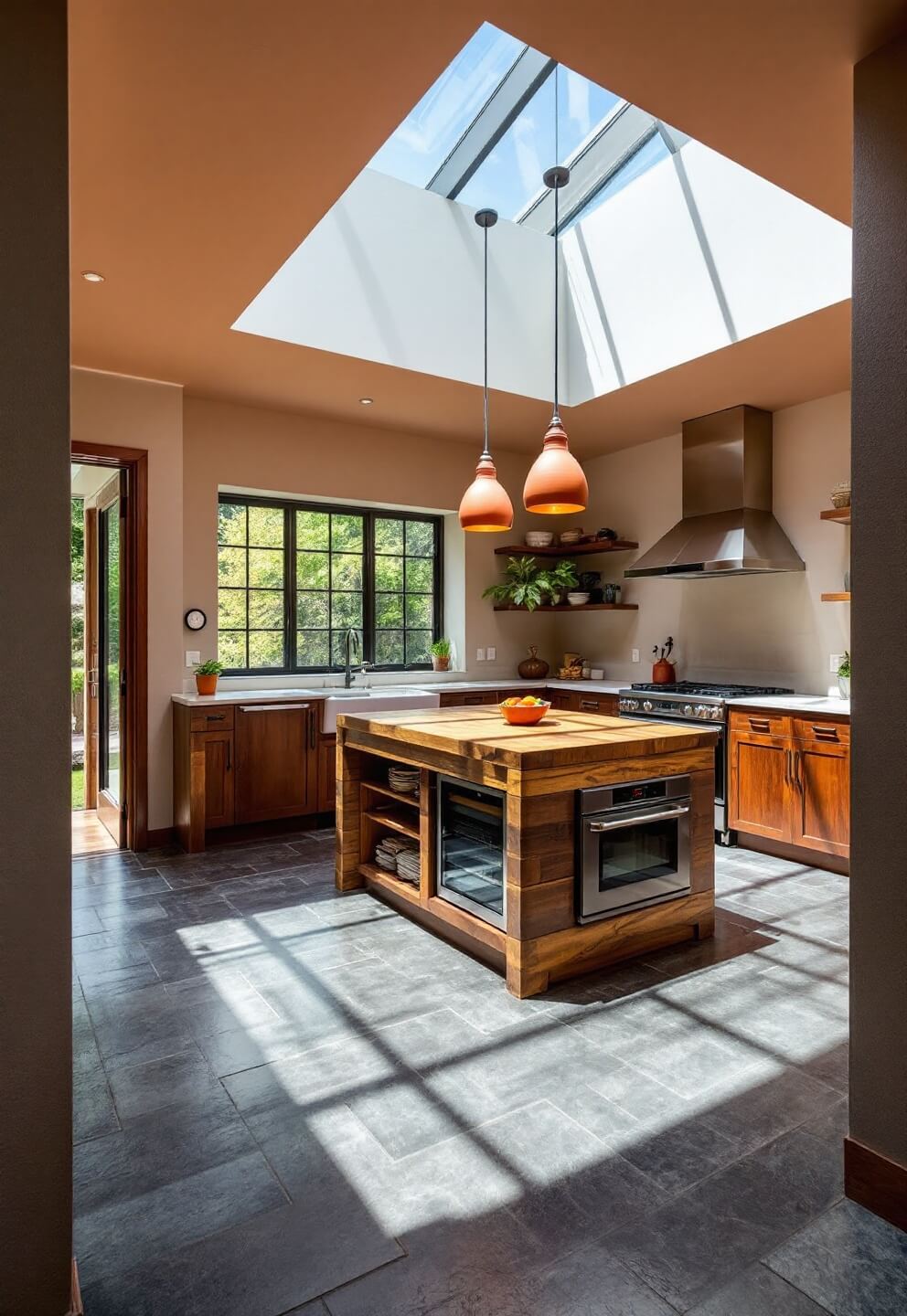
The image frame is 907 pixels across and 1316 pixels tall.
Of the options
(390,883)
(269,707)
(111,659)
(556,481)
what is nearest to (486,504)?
(556,481)

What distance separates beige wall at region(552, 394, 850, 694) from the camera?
497 cm

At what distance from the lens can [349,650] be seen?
574 centimetres

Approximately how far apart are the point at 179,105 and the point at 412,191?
2414 millimetres

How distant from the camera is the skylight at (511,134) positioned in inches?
165

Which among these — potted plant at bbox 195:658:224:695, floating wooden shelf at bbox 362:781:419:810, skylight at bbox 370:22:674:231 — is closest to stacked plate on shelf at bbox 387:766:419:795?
floating wooden shelf at bbox 362:781:419:810

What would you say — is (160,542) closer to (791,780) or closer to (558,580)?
(558,580)

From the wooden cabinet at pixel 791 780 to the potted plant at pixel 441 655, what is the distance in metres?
2.49

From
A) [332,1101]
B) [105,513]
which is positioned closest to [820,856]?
[332,1101]

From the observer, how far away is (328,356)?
14.2ft

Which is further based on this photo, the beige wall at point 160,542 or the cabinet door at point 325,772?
the cabinet door at point 325,772

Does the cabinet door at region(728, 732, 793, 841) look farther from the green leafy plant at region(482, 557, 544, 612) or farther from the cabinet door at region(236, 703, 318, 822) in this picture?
the cabinet door at region(236, 703, 318, 822)

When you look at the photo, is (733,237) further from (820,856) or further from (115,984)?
(115,984)

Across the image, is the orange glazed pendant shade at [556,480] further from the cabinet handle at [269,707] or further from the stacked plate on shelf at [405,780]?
the cabinet handle at [269,707]

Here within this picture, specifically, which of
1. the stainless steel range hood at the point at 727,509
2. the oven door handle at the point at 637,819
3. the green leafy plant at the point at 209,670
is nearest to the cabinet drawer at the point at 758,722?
the stainless steel range hood at the point at 727,509
